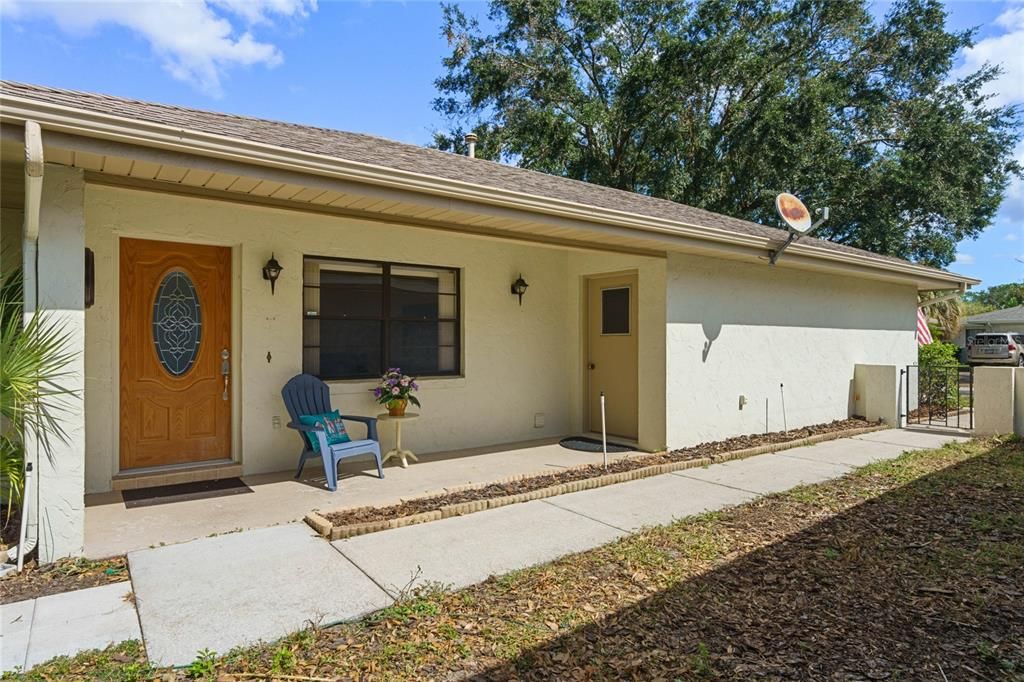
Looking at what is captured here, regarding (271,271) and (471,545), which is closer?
(471,545)

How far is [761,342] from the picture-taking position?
863 centimetres

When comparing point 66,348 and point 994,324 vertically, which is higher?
point 994,324

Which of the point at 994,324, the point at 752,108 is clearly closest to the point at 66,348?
the point at 752,108

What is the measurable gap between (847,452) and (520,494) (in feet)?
16.0

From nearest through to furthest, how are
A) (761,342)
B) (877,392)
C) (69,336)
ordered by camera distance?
1. (69,336)
2. (761,342)
3. (877,392)

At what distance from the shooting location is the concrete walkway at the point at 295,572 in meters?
2.99

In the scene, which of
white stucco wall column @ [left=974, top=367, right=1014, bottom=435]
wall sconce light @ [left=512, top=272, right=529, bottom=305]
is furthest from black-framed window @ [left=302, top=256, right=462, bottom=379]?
white stucco wall column @ [left=974, top=367, right=1014, bottom=435]

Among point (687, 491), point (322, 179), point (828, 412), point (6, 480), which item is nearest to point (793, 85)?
point (828, 412)

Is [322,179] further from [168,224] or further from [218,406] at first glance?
[218,406]

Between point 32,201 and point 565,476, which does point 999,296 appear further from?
point 32,201

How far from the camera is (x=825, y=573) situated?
3.81m

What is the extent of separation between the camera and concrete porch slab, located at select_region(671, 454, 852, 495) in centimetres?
609

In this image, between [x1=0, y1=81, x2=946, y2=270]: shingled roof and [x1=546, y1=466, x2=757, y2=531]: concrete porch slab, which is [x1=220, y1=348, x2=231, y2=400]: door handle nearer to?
[x1=0, y1=81, x2=946, y2=270]: shingled roof

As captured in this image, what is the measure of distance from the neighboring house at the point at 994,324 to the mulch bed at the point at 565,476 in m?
29.6
